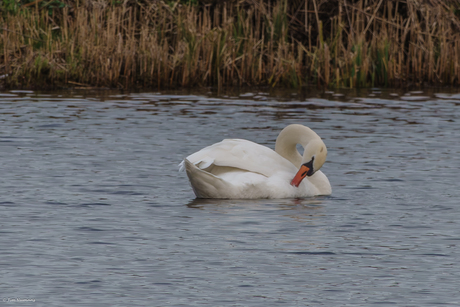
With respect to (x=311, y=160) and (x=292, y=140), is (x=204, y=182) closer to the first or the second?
(x=311, y=160)

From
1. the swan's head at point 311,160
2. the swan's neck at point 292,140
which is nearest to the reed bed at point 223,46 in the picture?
the swan's neck at point 292,140

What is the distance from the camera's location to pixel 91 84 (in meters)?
19.2

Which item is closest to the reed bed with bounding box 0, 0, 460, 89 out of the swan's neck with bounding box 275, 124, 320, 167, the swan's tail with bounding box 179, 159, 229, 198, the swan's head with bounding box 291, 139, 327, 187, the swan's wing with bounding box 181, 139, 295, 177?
the swan's neck with bounding box 275, 124, 320, 167

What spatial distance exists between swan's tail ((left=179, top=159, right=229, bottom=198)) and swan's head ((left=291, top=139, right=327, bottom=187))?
0.72 metres

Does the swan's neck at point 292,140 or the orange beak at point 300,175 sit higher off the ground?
the swan's neck at point 292,140

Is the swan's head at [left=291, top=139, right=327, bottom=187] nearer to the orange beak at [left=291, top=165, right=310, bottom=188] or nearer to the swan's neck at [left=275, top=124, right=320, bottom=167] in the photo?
the orange beak at [left=291, top=165, right=310, bottom=188]

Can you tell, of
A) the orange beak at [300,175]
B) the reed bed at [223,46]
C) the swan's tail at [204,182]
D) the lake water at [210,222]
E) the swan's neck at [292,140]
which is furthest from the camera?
the reed bed at [223,46]

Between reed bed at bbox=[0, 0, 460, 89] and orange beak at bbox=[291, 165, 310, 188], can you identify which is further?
reed bed at bbox=[0, 0, 460, 89]

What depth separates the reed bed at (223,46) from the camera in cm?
1884

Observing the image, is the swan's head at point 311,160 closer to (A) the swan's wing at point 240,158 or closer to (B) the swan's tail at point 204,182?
(A) the swan's wing at point 240,158

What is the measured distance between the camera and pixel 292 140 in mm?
9539

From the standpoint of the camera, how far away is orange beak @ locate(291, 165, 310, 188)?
884cm

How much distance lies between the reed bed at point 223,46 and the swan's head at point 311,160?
1012 cm

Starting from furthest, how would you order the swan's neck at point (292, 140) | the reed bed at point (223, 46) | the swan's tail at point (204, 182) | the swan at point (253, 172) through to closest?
1. the reed bed at point (223, 46)
2. the swan's neck at point (292, 140)
3. the swan at point (253, 172)
4. the swan's tail at point (204, 182)
